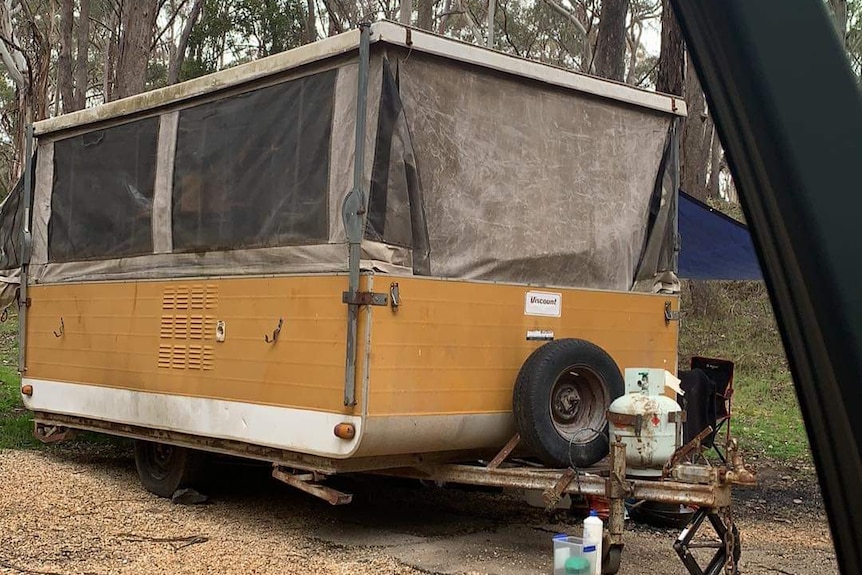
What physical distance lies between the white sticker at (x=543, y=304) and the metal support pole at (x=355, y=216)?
1.16 m

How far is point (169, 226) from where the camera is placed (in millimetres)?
6719

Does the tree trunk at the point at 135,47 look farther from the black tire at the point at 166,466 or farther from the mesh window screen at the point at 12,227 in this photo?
the black tire at the point at 166,466

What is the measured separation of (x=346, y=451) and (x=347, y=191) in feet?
4.55

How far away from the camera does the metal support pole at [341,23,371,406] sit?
5.16 m

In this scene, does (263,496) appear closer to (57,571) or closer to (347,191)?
(57,571)

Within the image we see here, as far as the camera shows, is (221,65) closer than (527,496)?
No

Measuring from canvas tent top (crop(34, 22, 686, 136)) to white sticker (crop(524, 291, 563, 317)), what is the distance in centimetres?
128

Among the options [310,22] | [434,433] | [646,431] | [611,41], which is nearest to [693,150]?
[611,41]

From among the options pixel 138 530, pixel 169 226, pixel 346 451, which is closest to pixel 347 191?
pixel 346 451

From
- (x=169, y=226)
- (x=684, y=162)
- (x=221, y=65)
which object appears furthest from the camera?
(x=221, y=65)

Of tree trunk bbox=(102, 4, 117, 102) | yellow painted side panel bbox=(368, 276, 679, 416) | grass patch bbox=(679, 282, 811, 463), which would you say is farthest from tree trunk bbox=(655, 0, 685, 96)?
tree trunk bbox=(102, 4, 117, 102)

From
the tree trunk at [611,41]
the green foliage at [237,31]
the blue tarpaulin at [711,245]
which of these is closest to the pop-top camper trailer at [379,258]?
the blue tarpaulin at [711,245]

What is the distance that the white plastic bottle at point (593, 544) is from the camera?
15.9 ft

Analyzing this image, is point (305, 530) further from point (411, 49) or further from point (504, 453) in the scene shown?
point (411, 49)
